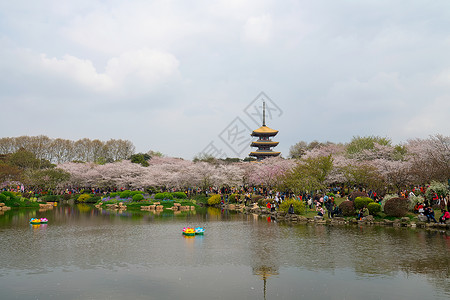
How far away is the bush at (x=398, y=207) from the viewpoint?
21.3 metres

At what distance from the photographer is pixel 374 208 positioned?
22391mm

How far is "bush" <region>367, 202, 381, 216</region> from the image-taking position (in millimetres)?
22391

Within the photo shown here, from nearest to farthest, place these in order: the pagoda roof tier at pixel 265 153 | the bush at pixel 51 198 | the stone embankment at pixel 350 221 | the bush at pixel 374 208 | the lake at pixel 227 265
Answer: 1. the lake at pixel 227 265
2. the stone embankment at pixel 350 221
3. the bush at pixel 374 208
4. the bush at pixel 51 198
5. the pagoda roof tier at pixel 265 153

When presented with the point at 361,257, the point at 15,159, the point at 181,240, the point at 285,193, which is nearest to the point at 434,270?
the point at 361,257

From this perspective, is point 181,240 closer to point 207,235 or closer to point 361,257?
point 207,235

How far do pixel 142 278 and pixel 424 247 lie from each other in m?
11.5

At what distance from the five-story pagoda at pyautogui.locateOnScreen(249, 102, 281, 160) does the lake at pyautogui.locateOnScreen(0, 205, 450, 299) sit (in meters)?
53.0

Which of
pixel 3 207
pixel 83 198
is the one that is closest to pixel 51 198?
pixel 83 198

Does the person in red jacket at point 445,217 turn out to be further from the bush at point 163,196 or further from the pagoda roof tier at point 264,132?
the pagoda roof tier at point 264,132

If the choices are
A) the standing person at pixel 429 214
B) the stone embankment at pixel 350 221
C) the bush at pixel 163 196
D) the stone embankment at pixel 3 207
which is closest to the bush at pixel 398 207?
the stone embankment at pixel 350 221

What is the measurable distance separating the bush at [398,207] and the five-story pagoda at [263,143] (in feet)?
163

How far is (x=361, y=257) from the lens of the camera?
12.6 metres

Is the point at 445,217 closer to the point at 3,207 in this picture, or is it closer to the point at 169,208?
the point at 169,208

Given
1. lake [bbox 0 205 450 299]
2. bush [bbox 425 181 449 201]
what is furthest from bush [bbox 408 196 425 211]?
lake [bbox 0 205 450 299]
